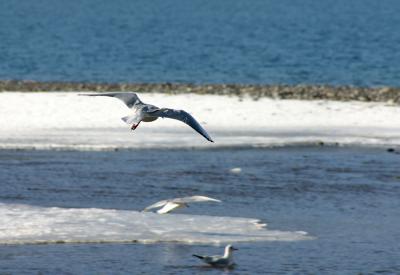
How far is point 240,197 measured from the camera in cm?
1825

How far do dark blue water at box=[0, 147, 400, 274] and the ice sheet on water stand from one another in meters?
0.26

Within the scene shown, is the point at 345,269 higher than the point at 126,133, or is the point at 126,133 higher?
the point at 126,133

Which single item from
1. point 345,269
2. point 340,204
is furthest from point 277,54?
point 345,269

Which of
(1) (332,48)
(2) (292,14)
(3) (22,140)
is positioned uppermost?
(2) (292,14)

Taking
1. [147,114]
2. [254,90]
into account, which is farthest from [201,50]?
[147,114]

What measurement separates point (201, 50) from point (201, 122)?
3725 cm

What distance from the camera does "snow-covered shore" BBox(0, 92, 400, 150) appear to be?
22688mm

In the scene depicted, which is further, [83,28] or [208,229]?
[83,28]

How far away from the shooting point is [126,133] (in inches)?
928

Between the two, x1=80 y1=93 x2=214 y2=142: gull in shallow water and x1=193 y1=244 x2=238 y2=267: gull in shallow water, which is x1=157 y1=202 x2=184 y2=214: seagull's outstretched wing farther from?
x1=193 y1=244 x2=238 y2=267: gull in shallow water

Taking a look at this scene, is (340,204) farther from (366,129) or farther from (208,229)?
(366,129)

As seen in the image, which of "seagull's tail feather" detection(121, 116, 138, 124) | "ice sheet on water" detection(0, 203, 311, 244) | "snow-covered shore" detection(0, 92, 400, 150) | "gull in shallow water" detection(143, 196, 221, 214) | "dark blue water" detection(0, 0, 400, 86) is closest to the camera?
"seagull's tail feather" detection(121, 116, 138, 124)

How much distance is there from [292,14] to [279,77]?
77094 mm

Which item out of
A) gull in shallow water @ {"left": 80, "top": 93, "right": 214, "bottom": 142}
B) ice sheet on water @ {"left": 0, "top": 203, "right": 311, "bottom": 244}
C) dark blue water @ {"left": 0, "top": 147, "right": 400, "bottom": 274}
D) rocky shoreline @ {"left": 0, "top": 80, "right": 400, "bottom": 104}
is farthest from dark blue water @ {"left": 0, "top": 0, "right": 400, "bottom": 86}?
gull in shallow water @ {"left": 80, "top": 93, "right": 214, "bottom": 142}
